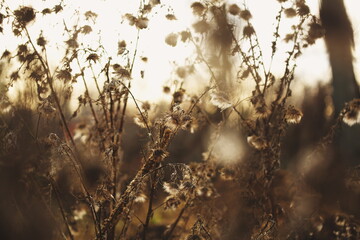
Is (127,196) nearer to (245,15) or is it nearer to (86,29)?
(86,29)

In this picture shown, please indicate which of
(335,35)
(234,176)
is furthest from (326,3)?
(234,176)

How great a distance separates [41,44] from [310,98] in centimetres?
690

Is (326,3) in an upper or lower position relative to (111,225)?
upper

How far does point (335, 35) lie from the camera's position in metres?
4.96

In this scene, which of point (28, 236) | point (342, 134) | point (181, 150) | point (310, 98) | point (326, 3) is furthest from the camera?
point (181, 150)

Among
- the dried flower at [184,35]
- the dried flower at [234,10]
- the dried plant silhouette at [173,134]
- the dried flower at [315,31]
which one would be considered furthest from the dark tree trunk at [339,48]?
the dried flower at [184,35]

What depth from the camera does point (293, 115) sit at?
9.69 feet

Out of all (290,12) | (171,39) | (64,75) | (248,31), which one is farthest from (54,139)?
(290,12)

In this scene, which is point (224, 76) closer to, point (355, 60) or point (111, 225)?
point (355, 60)

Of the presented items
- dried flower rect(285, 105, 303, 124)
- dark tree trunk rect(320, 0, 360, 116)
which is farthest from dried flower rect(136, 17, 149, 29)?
dark tree trunk rect(320, 0, 360, 116)

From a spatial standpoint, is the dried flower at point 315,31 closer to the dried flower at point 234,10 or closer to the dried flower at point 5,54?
the dried flower at point 234,10

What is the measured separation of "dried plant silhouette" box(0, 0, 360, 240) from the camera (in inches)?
98.0

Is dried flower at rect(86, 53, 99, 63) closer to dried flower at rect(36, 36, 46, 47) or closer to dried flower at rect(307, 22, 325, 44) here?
dried flower at rect(36, 36, 46, 47)

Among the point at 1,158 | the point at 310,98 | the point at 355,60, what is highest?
the point at 310,98
